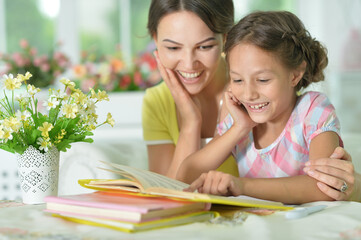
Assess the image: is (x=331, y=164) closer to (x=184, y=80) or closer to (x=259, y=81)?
(x=259, y=81)

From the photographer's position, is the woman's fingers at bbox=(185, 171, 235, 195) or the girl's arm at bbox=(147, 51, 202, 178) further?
the girl's arm at bbox=(147, 51, 202, 178)

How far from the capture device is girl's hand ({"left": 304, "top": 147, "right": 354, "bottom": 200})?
147 cm

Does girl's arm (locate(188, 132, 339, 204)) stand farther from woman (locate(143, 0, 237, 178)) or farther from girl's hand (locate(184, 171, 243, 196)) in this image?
woman (locate(143, 0, 237, 178))

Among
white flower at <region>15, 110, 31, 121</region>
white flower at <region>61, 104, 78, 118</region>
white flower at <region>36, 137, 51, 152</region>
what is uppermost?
white flower at <region>61, 104, 78, 118</region>

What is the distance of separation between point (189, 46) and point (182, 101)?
29 centimetres

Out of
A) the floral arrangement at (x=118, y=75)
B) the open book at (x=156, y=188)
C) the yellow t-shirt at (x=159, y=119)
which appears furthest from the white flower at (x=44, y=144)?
the floral arrangement at (x=118, y=75)

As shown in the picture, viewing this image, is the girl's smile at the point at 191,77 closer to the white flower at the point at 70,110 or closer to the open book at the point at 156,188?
the white flower at the point at 70,110

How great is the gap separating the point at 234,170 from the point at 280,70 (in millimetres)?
628

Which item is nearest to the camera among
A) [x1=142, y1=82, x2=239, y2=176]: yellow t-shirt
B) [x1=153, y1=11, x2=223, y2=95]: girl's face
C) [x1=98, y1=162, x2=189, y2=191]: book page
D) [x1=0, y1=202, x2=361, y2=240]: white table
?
[x1=0, y1=202, x2=361, y2=240]: white table

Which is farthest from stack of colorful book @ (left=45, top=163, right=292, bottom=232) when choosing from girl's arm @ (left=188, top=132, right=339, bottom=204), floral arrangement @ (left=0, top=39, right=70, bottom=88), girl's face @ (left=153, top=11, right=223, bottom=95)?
floral arrangement @ (left=0, top=39, right=70, bottom=88)

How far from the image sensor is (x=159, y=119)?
97.2 inches

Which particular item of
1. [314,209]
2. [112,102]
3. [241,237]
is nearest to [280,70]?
[314,209]

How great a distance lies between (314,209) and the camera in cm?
130

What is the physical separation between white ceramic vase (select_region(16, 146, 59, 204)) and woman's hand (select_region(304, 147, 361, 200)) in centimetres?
76
